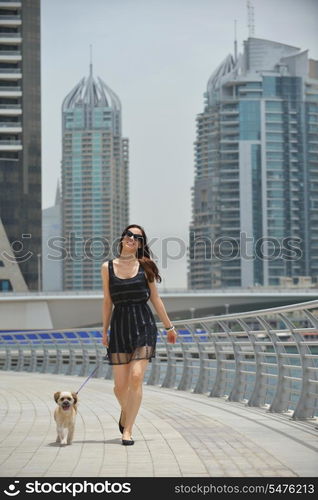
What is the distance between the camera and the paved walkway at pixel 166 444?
284 inches

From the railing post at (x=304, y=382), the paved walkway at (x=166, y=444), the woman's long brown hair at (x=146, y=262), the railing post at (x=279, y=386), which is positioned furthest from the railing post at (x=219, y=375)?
the woman's long brown hair at (x=146, y=262)

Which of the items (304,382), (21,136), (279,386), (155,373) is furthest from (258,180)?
(304,382)

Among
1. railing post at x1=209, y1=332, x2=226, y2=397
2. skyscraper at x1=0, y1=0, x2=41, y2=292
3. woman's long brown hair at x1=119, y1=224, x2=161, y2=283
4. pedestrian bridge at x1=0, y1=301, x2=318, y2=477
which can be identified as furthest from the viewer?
skyscraper at x1=0, y1=0, x2=41, y2=292

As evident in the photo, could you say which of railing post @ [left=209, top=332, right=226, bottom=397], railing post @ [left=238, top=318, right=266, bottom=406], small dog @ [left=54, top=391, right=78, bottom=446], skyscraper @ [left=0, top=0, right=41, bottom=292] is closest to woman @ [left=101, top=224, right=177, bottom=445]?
small dog @ [left=54, top=391, right=78, bottom=446]

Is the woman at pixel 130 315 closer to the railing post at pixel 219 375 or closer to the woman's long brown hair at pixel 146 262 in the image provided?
the woman's long brown hair at pixel 146 262

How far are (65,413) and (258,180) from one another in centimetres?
16879

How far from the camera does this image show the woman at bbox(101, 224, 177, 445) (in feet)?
28.9

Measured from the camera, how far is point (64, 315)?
88125mm

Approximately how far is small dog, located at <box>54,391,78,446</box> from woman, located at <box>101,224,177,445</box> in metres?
0.42

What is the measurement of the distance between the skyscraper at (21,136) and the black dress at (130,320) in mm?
96978

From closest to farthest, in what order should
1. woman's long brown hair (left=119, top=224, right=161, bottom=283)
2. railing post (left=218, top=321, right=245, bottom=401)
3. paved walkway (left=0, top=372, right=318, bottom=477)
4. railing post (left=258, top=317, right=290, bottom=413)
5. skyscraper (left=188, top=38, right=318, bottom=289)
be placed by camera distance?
paved walkway (left=0, top=372, right=318, bottom=477) < woman's long brown hair (left=119, top=224, right=161, bottom=283) < railing post (left=258, top=317, right=290, bottom=413) < railing post (left=218, top=321, right=245, bottom=401) < skyscraper (left=188, top=38, right=318, bottom=289)

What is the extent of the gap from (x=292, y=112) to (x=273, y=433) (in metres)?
176

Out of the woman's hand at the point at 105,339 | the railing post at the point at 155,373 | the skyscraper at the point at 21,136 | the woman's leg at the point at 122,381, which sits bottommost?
the railing post at the point at 155,373

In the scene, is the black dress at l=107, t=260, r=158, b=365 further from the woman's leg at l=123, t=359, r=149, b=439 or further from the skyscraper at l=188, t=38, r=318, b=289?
the skyscraper at l=188, t=38, r=318, b=289
